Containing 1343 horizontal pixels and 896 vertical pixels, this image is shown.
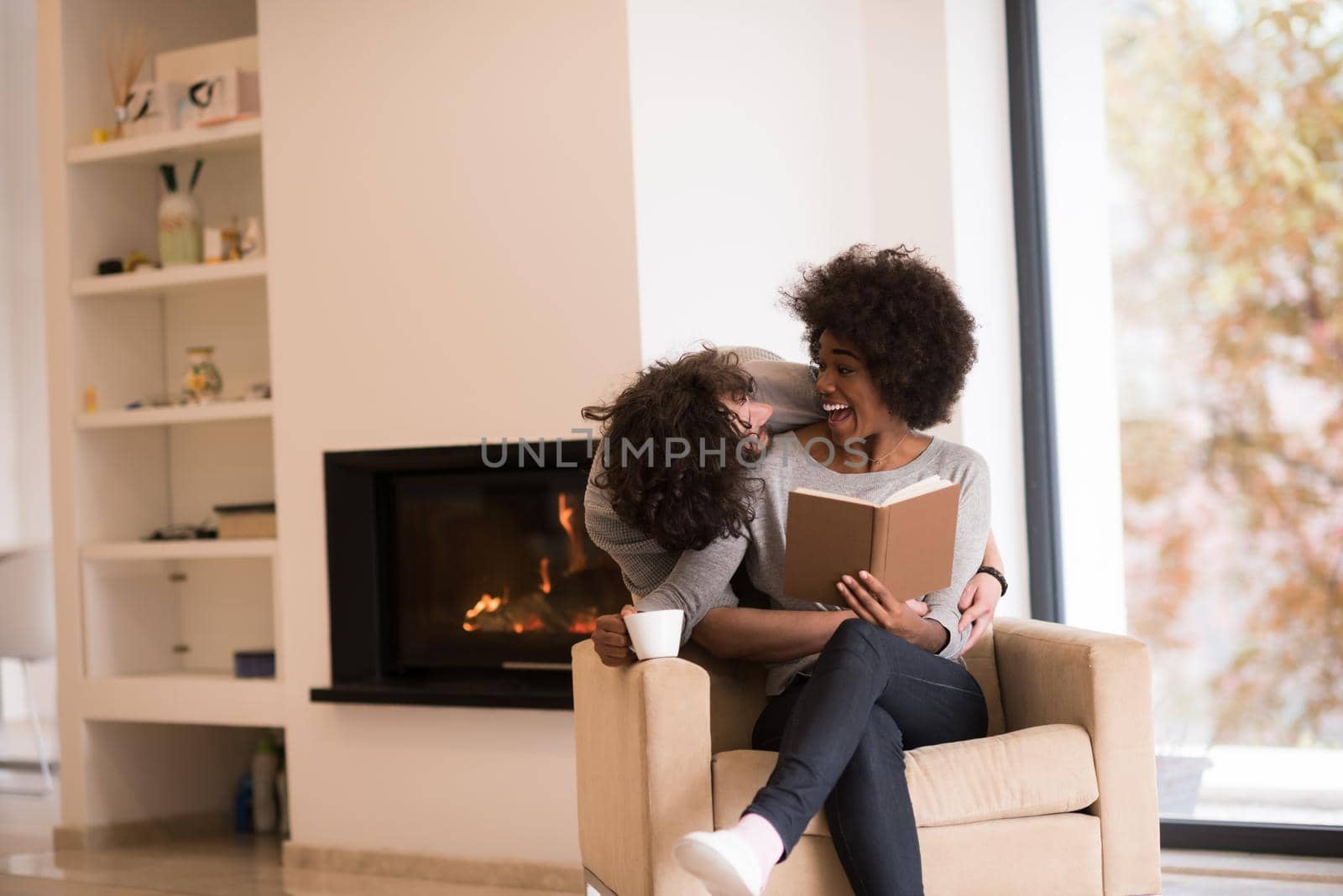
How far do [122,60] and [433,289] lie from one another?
1.44 meters

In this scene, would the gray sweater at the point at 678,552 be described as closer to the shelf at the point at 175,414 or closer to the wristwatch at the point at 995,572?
the wristwatch at the point at 995,572

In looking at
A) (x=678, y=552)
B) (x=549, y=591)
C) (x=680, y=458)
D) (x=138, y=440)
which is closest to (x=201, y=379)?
(x=138, y=440)

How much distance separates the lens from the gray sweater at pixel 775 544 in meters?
2.18

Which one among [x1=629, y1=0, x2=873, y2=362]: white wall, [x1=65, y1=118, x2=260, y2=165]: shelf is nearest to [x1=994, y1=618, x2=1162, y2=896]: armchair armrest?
[x1=629, y1=0, x2=873, y2=362]: white wall

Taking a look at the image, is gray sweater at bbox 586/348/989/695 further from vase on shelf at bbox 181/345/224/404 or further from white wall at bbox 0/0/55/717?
white wall at bbox 0/0/55/717

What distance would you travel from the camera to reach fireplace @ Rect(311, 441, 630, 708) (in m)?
3.28

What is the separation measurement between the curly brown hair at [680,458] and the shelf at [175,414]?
1.81m

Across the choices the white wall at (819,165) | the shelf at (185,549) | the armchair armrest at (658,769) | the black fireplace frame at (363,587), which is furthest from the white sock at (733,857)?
the shelf at (185,549)

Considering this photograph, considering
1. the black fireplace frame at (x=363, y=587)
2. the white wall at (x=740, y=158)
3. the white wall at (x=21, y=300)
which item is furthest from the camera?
the white wall at (x=21, y=300)

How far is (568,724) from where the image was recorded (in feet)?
10.5

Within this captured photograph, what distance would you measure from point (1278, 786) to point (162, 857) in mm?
2933

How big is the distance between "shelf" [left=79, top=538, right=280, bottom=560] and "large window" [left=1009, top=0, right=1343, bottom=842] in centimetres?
211

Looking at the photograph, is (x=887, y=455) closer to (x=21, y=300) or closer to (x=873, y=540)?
(x=873, y=540)

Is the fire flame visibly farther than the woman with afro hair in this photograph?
Yes
